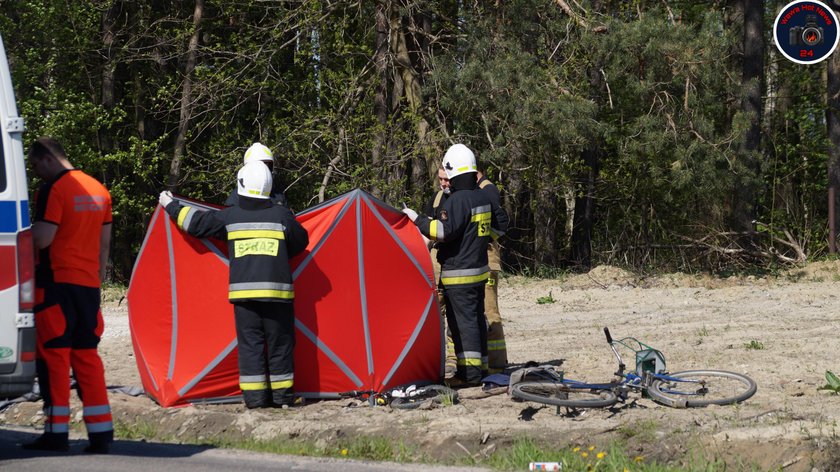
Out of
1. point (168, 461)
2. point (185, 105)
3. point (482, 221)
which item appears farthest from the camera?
point (185, 105)

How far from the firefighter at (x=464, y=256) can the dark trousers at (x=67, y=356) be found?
317cm

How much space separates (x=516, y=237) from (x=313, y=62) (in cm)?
718

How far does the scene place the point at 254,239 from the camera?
845 centimetres

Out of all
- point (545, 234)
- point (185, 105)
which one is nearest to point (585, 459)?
point (185, 105)

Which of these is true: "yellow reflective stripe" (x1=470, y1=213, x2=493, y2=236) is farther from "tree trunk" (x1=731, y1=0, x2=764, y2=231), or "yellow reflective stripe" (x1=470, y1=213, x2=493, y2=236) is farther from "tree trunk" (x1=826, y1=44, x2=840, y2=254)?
"tree trunk" (x1=826, y1=44, x2=840, y2=254)

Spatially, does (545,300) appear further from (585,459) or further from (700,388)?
(585,459)

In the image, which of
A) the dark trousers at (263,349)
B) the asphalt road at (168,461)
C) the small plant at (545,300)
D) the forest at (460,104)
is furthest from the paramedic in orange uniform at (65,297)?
the forest at (460,104)

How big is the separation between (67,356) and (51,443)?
564mm

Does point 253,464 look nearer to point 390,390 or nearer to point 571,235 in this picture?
point 390,390

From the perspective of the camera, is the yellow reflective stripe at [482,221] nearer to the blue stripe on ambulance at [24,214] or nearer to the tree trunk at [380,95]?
the blue stripe on ambulance at [24,214]

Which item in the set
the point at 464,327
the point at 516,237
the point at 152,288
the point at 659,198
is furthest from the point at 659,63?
the point at 152,288

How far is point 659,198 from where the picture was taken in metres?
23.5

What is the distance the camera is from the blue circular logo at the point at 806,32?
35.1 ft

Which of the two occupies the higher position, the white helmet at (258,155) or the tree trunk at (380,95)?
the tree trunk at (380,95)
